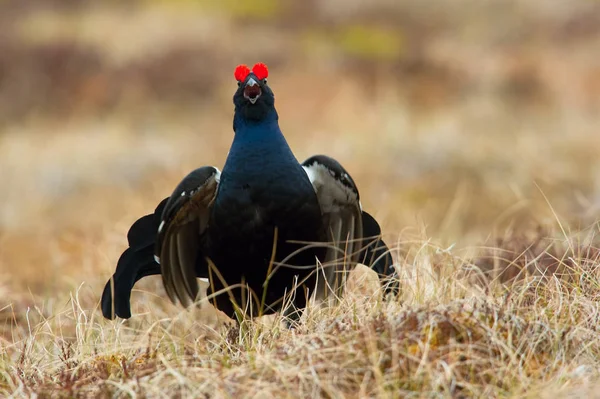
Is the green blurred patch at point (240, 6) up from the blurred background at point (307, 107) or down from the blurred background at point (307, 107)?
up

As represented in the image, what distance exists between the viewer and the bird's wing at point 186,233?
416 cm

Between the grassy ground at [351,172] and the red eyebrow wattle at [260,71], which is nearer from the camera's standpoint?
the grassy ground at [351,172]

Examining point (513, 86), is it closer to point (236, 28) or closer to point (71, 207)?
point (236, 28)

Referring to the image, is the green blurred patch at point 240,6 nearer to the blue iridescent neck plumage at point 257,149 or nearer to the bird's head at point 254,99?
the bird's head at point 254,99

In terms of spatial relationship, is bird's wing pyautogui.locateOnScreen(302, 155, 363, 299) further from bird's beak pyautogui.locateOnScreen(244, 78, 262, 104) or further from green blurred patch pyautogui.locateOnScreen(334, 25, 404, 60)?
green blurred patch pyautogui.locateOnScreen(334, 25, 404, 60)

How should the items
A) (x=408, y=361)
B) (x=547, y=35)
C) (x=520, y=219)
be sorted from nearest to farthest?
(x=408, y=361) → (x=520, y=219) → (x=547, y=35)

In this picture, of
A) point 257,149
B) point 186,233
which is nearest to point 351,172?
point 186,233

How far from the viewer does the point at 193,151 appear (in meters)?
11.2

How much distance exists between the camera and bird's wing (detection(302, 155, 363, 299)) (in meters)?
4.24

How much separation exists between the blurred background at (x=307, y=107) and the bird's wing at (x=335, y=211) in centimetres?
144

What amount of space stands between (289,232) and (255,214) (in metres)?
0.17

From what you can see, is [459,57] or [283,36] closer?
[459,57]

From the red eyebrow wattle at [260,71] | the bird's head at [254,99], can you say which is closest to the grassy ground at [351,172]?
the bird's head at [254,99]

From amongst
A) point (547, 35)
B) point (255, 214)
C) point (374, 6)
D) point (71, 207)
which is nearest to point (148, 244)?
point (255, 214)
